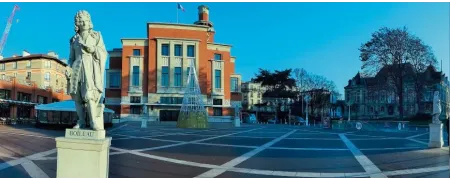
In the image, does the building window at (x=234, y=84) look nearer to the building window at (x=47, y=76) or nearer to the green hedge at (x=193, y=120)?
the green hedge at (x=193, y=120)

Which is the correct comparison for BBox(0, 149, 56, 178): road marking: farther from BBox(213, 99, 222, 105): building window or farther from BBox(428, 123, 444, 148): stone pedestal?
BBox(213, 99, 222, 105): building window

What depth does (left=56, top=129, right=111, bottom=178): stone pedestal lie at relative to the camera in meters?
4.23

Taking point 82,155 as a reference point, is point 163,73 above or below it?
above

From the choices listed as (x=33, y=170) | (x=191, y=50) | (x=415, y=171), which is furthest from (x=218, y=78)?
(x=33, y=170)

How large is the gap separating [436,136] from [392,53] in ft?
92.2

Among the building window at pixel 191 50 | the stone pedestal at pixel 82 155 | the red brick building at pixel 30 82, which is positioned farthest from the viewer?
the building window at pixel 191 50

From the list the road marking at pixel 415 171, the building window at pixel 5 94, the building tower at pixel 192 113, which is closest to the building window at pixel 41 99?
the building window at pixel 5 94

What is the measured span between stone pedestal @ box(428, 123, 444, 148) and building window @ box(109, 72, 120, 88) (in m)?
47.2

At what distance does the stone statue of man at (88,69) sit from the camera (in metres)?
4.44

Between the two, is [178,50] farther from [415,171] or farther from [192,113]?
[415,171]

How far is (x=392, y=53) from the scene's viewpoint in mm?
37281

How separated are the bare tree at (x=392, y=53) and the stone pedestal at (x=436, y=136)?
89.9ft

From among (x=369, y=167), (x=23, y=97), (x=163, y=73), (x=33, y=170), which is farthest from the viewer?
(x=163, y=73)

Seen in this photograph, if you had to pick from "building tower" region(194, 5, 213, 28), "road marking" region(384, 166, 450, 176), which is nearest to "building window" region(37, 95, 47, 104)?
"building tower" region(194, 5, 213, 28)
